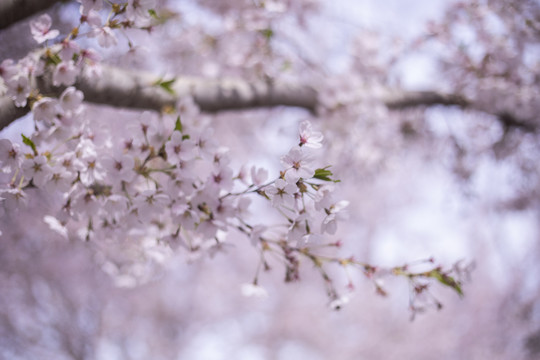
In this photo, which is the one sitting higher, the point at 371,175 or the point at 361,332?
the point at 371,175

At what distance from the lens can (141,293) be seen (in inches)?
296

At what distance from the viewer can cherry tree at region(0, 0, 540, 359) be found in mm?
1114

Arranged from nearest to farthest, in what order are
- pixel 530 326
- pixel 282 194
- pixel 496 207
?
pixel 282 194 < pixel 496 207 < pixel 530 326

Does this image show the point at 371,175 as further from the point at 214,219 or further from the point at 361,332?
the point at 361,332

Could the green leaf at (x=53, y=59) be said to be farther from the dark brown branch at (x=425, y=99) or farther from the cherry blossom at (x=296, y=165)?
the dark brown branch at (x=425, y=99)

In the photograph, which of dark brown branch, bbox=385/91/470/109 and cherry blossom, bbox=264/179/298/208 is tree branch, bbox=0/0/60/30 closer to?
cherry blossom, bbox=264/179/298/208

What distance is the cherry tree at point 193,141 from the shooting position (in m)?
1.11

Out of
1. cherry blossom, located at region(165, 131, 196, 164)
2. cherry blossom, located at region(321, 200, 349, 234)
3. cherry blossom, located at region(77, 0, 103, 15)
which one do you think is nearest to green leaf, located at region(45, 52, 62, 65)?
cherry blossom, located at region(77, 0, 103, 15)

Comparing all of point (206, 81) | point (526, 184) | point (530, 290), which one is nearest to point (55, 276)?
point (206, 81)

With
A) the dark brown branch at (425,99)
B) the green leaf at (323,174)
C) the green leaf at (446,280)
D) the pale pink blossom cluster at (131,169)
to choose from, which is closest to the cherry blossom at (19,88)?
the pale pink blossom cluster at (131,169)

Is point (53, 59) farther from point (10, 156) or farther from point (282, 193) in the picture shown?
point (282, 193)

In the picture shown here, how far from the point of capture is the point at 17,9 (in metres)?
1.35

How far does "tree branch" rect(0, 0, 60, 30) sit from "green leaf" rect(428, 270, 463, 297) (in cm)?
169

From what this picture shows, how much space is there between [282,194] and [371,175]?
2643 mm
